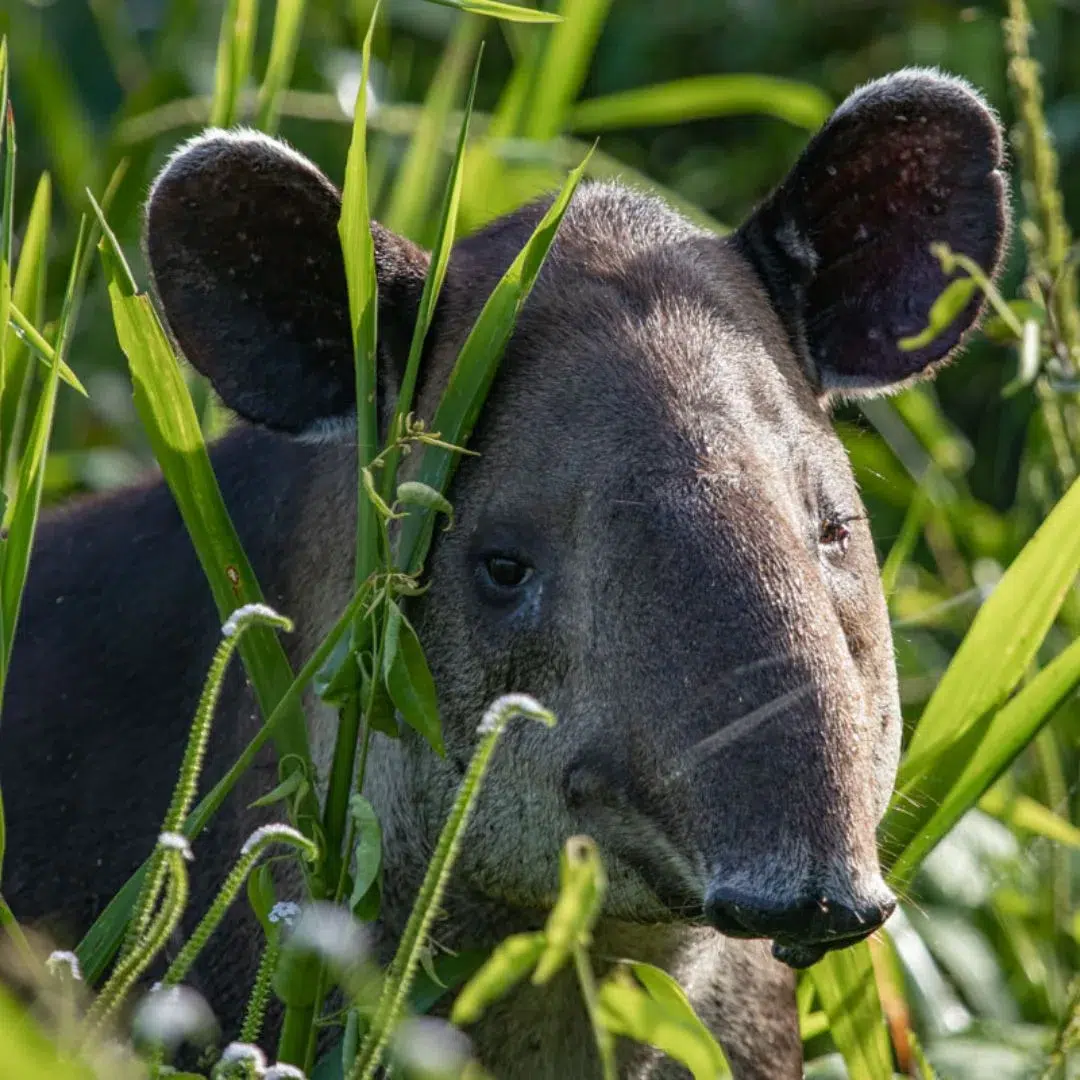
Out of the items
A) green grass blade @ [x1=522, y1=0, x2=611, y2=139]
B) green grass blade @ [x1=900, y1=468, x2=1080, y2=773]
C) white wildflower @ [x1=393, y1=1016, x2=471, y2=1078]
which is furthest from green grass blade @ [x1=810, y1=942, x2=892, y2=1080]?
green grass blade @ [x1=522, y1=0, x2=611, y2=139]

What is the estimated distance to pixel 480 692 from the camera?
310cm

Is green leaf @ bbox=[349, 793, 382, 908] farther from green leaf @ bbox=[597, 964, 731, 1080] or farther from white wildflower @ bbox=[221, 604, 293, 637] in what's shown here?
green leaf @ bbox=[597, 964, 731, 1080]

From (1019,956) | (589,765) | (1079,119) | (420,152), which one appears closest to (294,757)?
(589,765)

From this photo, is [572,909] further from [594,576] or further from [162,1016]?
[594,576]

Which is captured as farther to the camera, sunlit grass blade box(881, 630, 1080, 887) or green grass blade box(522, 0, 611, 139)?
green grass blade box(522, 0, 611, 139)

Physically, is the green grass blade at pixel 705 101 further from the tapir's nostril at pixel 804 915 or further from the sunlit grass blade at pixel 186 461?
the tapir's nostril at pixel 804 915

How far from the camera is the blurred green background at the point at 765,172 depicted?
4273 mm

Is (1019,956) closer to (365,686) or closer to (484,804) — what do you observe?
(484,804)

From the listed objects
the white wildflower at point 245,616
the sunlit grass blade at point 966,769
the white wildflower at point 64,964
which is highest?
the white wildflower at point 245,616

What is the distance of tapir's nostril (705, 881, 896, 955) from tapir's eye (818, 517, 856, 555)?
0.70 m

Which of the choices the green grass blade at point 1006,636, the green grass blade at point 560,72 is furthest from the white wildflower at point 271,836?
the green grass blade at point 560,72

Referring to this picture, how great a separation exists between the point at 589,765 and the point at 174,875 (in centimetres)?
68

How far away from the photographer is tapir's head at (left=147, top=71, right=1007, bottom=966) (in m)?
2.67

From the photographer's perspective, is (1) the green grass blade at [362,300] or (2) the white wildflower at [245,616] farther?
(1) the green grass blade at [362,300]
